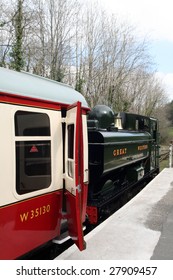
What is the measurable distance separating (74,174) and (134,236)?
6.62 ft

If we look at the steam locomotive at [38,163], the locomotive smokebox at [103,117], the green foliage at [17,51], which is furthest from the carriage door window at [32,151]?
the green foliage at [17,51]

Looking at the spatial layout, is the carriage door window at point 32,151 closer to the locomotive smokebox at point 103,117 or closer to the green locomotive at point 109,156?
the green locomotive at point 109,156

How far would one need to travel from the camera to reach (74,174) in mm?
4152

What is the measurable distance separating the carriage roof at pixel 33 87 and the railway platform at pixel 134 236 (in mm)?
2108

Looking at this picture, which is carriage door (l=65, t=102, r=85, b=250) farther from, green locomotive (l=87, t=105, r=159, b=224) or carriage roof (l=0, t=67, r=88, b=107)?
green locomotive (l=87, t=105, r=159, b=224)

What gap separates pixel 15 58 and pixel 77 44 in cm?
748

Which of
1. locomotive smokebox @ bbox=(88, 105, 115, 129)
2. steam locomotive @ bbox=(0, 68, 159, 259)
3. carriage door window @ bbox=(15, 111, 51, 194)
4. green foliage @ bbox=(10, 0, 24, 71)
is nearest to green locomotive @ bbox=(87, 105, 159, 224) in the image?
locomotive smokebox @ bbox=(88, 105, 115, 129)

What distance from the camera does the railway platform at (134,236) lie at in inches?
184

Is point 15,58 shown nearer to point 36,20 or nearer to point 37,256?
point 36,20

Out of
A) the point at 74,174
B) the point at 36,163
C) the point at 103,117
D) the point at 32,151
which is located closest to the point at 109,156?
the point at 103,117

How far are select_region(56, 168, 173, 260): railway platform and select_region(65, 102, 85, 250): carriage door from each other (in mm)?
480

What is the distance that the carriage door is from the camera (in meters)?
4.11

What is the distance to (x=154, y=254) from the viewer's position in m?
4.75
